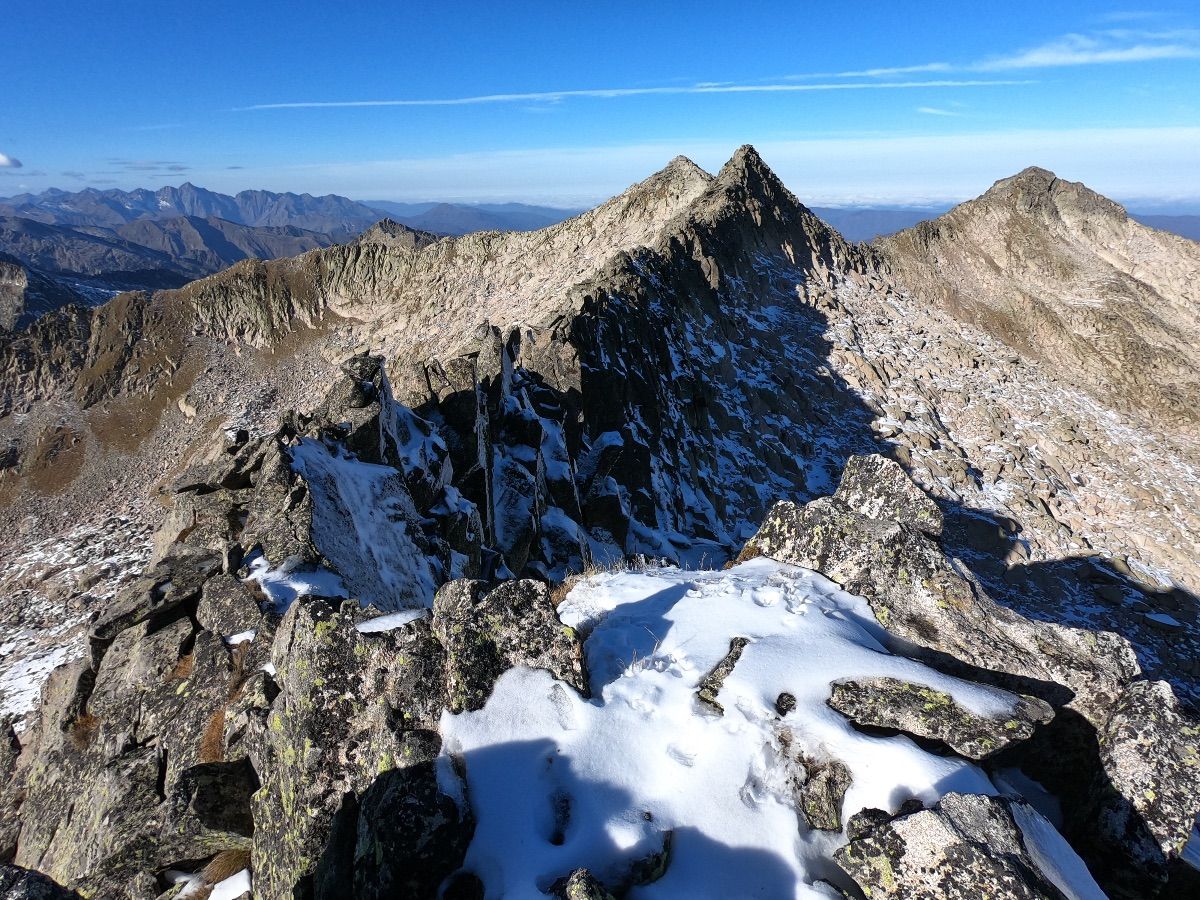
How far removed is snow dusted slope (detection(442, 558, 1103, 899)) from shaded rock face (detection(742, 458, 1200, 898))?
0.31 meters

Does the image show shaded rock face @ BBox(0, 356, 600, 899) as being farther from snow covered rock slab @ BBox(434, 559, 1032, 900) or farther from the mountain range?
snow covered rock slab @ BBox(434, 559, 1032, 900)

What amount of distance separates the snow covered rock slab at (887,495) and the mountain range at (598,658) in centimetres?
9

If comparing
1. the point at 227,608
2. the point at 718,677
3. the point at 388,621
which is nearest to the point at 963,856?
the point at 718,677

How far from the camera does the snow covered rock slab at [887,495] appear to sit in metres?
11.0

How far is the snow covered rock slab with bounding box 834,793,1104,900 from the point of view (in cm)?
462

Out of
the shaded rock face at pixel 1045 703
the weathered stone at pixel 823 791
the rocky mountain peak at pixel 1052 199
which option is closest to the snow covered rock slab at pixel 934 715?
the shaded rock face at pixel 1045 703

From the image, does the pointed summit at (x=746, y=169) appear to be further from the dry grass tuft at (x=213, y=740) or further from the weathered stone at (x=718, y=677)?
the dry grass tuft at (x=213, y=740)

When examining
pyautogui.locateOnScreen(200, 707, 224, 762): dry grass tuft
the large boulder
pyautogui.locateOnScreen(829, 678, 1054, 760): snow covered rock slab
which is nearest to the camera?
the large boulder

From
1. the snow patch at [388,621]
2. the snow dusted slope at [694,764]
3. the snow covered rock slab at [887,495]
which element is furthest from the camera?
the snow covered rock slab at [887,495]

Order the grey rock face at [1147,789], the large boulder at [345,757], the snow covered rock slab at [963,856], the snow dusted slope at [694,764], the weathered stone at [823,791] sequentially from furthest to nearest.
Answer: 1. the grey rock face at [1147,789]
2. the weathered stone at [823,791]
3. the large boulder at [345,757]
4. the snow dusted slope at [694,764]
5. the snow covered rock slab at [963,856]

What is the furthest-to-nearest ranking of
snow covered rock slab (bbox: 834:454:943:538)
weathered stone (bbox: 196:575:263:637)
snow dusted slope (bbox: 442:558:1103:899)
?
snow covered rock slab (bbox: 834:454:943:538) → weathered stone (bbox: 196:575:263:637) → snow dusted slope (bbox: 442:558:1103:899)

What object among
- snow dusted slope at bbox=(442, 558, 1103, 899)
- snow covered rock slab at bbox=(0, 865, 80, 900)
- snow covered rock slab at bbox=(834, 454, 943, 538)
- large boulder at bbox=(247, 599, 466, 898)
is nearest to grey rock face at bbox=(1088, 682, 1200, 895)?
snow dusted slope at bbox=(442, 558, 1103, 899)

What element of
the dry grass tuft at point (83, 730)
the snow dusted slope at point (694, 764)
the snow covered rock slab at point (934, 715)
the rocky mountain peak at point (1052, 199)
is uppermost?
the rocky mountain peak at point (1052, 199)

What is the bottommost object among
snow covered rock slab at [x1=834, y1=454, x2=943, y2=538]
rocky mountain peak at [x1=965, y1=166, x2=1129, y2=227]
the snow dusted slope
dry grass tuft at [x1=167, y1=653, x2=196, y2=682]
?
dry grass tuft at [x1=167, y1=653, x2=196, y2=682]
